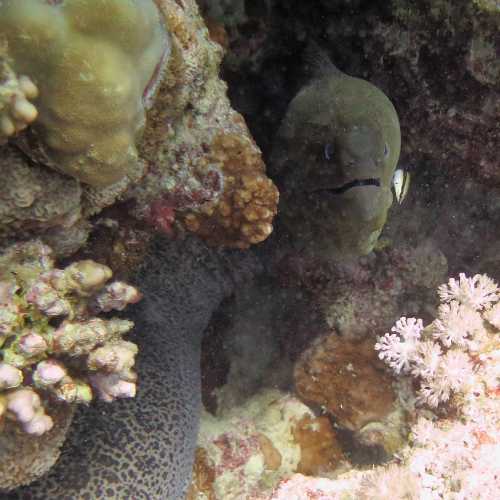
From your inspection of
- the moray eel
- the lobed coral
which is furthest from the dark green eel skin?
the lobed coral

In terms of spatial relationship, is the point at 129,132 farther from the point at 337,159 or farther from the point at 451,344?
the point at 451,344

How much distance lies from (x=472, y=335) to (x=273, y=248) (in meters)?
1.78

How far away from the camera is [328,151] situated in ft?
10.1

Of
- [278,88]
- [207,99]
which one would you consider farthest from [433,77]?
[207,99]

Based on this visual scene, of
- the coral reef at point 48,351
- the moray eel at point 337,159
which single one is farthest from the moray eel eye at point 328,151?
the coral reef at point 48,351

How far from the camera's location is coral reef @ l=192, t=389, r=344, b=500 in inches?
140

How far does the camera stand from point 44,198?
204 centimetres

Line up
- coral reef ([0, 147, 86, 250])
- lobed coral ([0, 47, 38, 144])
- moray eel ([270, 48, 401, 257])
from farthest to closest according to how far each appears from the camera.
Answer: moray eel ([270, 48, 401, 257]), coral reef ([0, 147, 86, 250]), lobed coral ([0, 47, 38, 144])

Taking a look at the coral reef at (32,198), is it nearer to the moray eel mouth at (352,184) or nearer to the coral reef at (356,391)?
the moray eel mouth at (352,184)

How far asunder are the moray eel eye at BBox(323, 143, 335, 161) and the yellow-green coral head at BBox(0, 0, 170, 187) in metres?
1.43

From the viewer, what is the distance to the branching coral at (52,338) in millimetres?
2029

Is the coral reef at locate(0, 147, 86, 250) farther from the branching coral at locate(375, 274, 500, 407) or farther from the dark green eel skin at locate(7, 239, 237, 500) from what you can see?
the branching coral at locate(375, 274, 500, 407)

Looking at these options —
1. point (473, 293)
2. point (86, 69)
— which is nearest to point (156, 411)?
point (86, 69)

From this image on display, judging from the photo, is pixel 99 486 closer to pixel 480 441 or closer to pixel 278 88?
pixel 480 441
